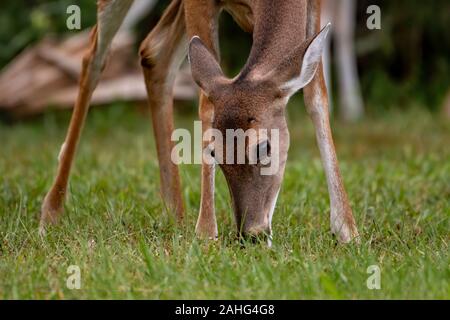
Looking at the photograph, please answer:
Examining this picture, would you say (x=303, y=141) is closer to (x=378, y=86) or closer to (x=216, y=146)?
(x=378, y=86)

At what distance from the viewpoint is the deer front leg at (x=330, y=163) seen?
205 inches

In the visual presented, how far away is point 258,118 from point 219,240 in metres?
0.60

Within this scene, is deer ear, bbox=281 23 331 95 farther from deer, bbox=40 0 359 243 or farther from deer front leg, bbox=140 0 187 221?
deer front leg, bbox=140 0 187 221

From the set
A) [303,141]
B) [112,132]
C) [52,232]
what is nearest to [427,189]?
[52,232]

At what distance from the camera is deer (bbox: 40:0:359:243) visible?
4.78 metres

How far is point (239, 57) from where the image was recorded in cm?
1298

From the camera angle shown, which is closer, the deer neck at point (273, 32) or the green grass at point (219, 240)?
the green grass at point (219, 240)

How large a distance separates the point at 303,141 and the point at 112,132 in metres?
1.96

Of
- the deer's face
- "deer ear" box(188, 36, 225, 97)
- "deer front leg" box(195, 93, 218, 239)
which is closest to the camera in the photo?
the deer's face

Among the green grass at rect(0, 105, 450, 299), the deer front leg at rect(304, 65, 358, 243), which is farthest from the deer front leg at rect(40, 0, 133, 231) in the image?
the deer front leg at rect(304, 65, 358, 243)

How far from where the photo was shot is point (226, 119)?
473cm

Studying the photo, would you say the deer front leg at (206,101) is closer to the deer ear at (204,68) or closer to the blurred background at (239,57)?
the deer ear at (204,68)

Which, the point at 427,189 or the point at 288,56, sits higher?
the point at 288,56

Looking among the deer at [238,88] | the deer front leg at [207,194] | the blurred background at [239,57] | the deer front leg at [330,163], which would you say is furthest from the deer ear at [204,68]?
the blurred background at [239,57]
